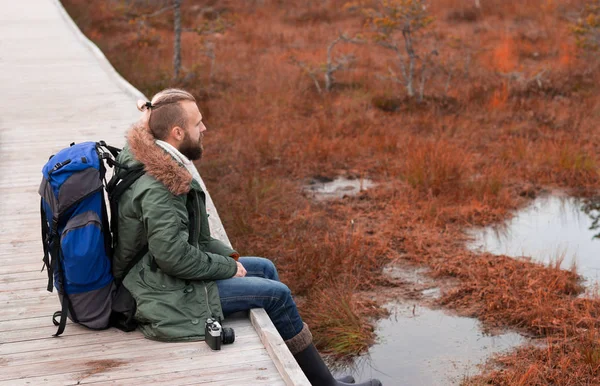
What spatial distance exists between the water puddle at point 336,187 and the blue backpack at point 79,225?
4.86m

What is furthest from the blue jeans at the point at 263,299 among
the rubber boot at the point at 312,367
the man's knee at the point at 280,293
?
the rubber boot at the point at 312,367

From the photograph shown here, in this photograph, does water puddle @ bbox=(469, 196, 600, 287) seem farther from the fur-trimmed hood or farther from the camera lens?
the fur-trimmed hood

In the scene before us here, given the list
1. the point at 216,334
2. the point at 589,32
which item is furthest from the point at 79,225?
the point at 589,32

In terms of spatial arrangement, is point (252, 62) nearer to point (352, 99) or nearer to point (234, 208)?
point (352, 99)

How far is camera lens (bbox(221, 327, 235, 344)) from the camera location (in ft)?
12.4

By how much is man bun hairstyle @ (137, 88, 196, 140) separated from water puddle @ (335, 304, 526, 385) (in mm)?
2152

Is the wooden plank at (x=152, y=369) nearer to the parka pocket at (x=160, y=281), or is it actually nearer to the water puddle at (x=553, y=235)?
the parka pocket at (x=160, y=281)

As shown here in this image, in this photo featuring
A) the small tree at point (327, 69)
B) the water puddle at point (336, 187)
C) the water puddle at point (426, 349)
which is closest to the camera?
the water puddle at point (426, 349)

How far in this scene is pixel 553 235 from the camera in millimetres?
7547

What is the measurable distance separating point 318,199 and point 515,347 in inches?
134

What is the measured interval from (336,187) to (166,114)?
516cm

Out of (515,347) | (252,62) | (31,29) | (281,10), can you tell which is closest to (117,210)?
(515,347)

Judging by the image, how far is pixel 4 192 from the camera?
21.3 feet

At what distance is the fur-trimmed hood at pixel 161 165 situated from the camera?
365cm
